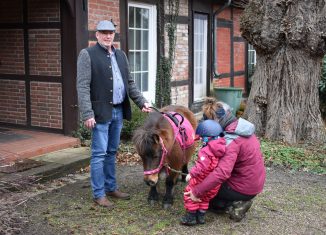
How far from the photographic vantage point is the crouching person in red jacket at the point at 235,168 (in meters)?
4.13

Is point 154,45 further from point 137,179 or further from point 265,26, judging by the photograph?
point 137,179

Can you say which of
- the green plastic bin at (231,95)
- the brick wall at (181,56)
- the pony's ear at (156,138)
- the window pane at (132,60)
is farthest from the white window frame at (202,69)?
the pony's ear at (156,138)

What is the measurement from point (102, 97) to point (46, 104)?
320cm

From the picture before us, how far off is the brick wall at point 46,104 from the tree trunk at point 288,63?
12.4 ft

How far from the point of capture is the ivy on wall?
9789 mm

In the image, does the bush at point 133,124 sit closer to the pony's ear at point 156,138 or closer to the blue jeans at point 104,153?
the blue jeans at point 104,153

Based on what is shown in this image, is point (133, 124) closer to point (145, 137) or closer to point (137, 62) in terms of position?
point (137, 62)

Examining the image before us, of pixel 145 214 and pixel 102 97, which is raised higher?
pixel 102 97

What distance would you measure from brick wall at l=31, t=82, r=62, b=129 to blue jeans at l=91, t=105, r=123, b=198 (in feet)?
8.79

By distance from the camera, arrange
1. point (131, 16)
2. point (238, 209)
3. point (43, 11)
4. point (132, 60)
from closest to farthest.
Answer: point (238, 209) < point (43, 11) < point (131, 16) < point (132, 60)

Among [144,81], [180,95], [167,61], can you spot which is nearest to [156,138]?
[144,81]

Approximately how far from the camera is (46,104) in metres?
7.63

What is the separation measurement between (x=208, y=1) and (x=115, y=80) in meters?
8.02

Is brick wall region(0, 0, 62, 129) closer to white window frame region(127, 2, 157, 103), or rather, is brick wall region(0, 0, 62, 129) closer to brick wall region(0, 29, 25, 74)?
brick wall region(0, 29, 25, 74)
